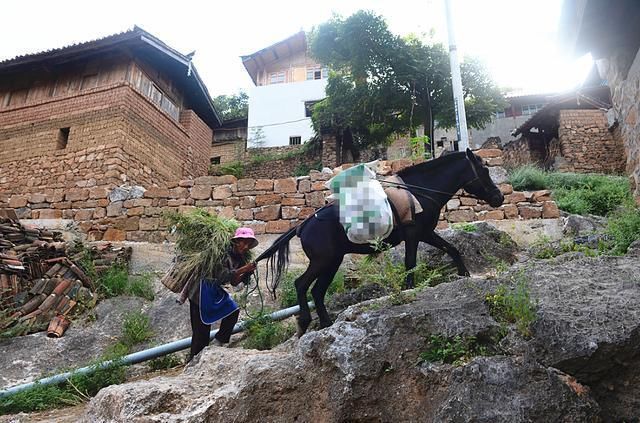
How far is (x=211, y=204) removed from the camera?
9.62 meters

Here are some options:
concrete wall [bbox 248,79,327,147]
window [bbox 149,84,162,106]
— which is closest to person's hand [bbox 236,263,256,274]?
window [bbox 149,84,162,106]

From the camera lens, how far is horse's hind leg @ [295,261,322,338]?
434 cm

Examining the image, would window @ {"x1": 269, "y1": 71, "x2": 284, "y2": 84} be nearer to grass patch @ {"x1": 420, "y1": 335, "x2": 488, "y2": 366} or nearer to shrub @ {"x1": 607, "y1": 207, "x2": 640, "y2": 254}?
shrub @ {"x1": 607, "y1": 207, "x2": 640, "y2": 254}

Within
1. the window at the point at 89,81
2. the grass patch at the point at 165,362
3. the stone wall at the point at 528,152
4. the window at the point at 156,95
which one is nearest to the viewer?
the grass patch at the point at 165,362

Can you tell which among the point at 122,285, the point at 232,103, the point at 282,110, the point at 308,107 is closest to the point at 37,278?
the point at 122,285

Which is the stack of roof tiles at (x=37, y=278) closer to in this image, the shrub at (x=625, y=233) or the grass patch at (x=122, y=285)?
the grass patch at (x=122, y=285)

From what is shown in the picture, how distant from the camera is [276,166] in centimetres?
2177

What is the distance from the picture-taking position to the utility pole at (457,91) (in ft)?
32.3

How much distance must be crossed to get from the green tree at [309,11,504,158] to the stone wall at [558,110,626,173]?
2949mm

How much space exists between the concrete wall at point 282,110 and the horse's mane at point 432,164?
20563mm

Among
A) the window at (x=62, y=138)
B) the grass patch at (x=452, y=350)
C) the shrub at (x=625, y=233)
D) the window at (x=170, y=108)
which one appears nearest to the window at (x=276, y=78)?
the window at (x=170, y=108)

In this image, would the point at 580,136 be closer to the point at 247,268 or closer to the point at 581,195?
the point at 581,195

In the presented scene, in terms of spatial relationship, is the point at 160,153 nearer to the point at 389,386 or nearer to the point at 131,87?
the point at 131,87

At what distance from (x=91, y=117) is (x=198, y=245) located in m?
10.2
